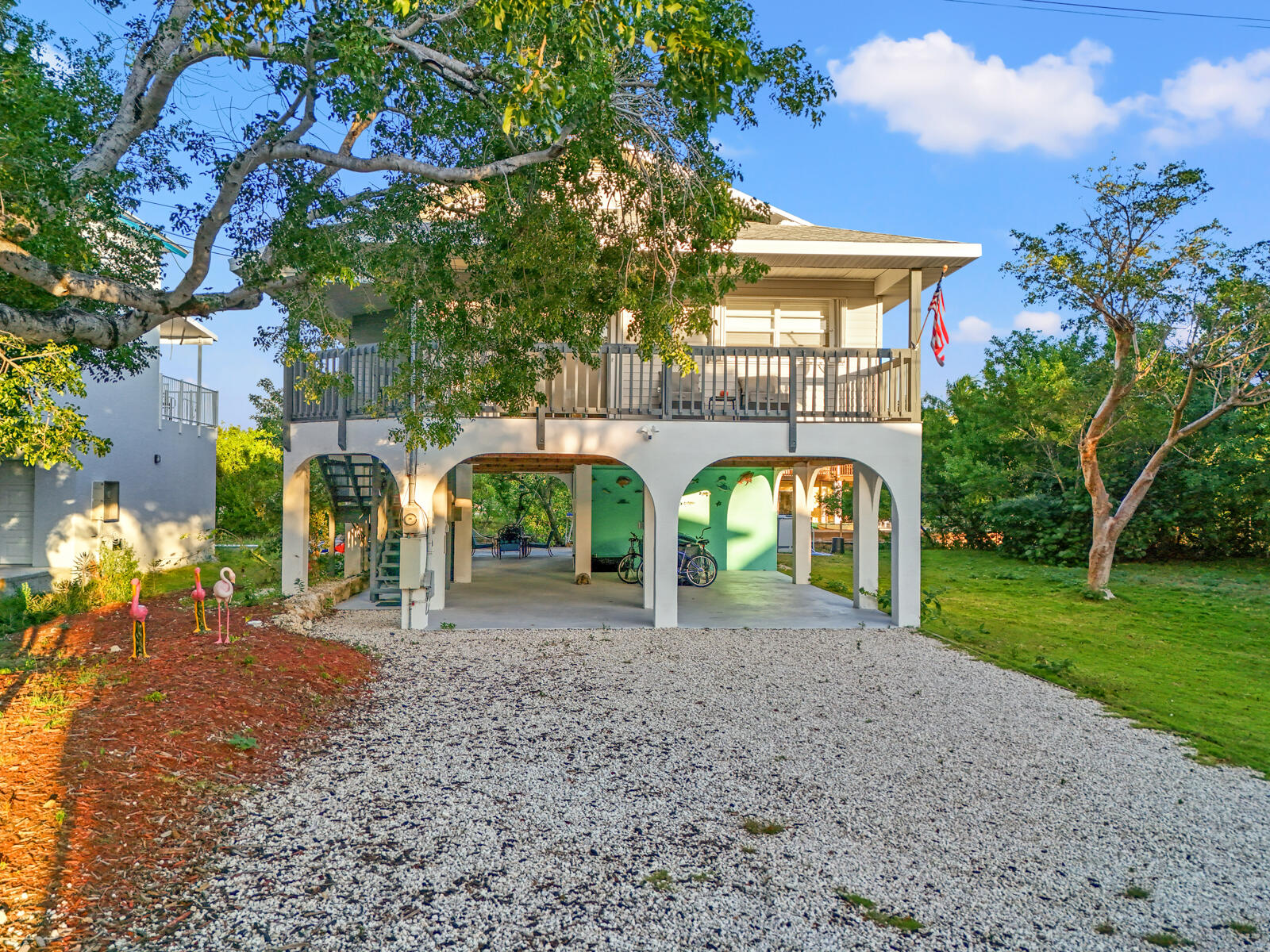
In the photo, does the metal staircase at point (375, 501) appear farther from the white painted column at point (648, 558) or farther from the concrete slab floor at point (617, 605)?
the white painted column at point (648, 558)

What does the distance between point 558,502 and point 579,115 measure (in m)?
19.1

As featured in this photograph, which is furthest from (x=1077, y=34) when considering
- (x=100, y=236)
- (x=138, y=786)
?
(x=138, y=786)

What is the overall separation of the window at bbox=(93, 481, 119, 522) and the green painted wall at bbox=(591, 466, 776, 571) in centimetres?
965

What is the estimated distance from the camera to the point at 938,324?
1152 centimetres

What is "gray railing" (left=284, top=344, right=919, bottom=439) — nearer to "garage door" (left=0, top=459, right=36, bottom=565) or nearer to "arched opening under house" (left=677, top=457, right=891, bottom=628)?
"arched opening under house" (left=677, top=457, right=891, bottom=628)

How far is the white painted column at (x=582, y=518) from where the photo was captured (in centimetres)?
1432

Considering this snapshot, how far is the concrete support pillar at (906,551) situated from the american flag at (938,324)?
1.97 meters

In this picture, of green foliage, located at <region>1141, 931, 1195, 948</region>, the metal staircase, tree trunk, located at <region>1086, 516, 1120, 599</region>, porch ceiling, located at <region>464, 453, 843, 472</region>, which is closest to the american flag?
porch ceiling, located at <region>464, 453, 843, 472</region>

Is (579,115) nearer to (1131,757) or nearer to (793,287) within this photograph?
(1131,757)

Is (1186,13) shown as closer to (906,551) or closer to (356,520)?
(906,551)

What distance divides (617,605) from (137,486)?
11077 mm

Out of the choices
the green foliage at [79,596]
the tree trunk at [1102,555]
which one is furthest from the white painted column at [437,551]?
the tree trunk at [1102,555]

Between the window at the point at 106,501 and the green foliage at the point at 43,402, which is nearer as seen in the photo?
the green foliage at the point at 43,402

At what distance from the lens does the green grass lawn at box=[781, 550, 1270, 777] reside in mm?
6879
